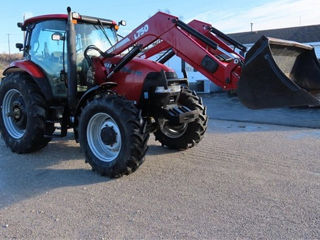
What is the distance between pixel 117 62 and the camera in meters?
5.32

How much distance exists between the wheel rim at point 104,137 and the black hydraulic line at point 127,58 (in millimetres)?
724

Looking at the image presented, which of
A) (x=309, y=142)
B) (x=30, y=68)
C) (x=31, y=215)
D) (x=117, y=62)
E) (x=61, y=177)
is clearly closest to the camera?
(x=31, y=215)

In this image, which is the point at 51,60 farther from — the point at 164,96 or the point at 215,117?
the point at 215,117

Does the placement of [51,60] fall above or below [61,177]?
above

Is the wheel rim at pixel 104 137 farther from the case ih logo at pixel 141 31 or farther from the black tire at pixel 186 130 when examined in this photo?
the case ih logo at pixel 141 31

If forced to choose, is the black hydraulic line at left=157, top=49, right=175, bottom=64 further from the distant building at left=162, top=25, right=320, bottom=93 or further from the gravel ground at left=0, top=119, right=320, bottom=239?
the distant building at left=162, top=25, right=320, bottom=93

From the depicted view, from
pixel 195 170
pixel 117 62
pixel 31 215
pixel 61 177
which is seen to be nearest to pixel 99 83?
pixel 117 62

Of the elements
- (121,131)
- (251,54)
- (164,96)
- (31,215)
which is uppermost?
(251,54)

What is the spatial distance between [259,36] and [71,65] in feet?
75.0

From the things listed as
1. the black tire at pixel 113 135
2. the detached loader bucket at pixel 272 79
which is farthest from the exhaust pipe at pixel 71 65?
the detached loader bucket at pixel 272 79

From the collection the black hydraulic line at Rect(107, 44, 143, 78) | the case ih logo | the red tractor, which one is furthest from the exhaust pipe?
the case ih logo

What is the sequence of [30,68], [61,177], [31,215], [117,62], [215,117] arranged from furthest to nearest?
[215,117] < [30,68] < [117,62] < [61,177] < [31,215]

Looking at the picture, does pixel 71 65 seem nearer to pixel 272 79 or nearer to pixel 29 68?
pixel 29 68

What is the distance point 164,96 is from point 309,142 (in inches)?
141
